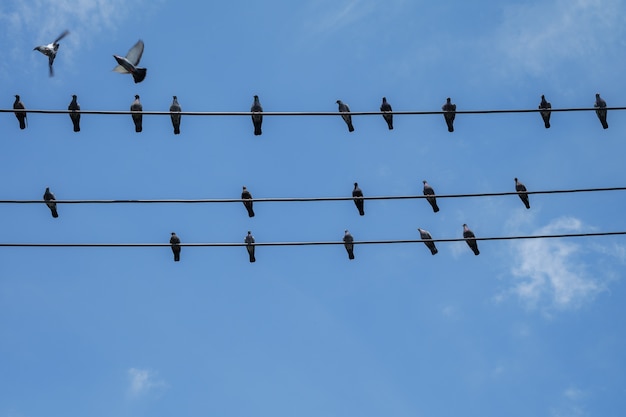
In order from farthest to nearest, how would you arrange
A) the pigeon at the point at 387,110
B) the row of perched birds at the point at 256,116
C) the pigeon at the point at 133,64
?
the pigeon at the point at 387,110 → the row of perched birds at the point at 256,116 → the pigeon at the point at 133,64

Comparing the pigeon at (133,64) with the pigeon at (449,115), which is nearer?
the pigeon at (133,64)

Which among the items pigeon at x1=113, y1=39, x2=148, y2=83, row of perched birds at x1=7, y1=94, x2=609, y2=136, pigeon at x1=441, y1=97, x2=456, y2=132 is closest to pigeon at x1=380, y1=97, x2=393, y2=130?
row of perched birds at x1=7, y1=94, x2=609, y2=136

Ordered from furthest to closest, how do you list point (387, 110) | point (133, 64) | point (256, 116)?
point (387, 110)
point (256, 116)
point (133, 64)

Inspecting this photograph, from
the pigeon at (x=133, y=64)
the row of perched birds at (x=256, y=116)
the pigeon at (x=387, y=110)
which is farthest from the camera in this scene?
the pigeon at (x=387, y=110)

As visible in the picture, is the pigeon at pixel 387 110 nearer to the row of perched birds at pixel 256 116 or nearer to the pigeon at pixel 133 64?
the row of perched birds at pixel 256 116

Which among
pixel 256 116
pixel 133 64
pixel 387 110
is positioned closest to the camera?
pixel 133 64

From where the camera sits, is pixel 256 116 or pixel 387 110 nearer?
pixel 256 116

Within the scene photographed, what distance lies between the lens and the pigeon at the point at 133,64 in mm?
14573

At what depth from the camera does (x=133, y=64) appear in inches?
576

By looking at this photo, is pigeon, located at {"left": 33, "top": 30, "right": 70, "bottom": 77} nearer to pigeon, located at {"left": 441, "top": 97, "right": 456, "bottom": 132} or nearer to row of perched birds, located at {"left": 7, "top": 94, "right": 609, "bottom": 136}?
row of perched birds, located at {"left": 7, "top": 94, "right": 609, "bottom": 136}

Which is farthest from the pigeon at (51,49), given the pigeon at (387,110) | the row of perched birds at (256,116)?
the pigeon at (387,110)

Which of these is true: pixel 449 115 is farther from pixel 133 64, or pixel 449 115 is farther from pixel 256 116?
pixel 133 64

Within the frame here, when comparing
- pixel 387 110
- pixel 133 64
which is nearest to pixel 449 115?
pixel 387 110

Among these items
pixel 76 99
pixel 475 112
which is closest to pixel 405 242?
pixel 475 112
